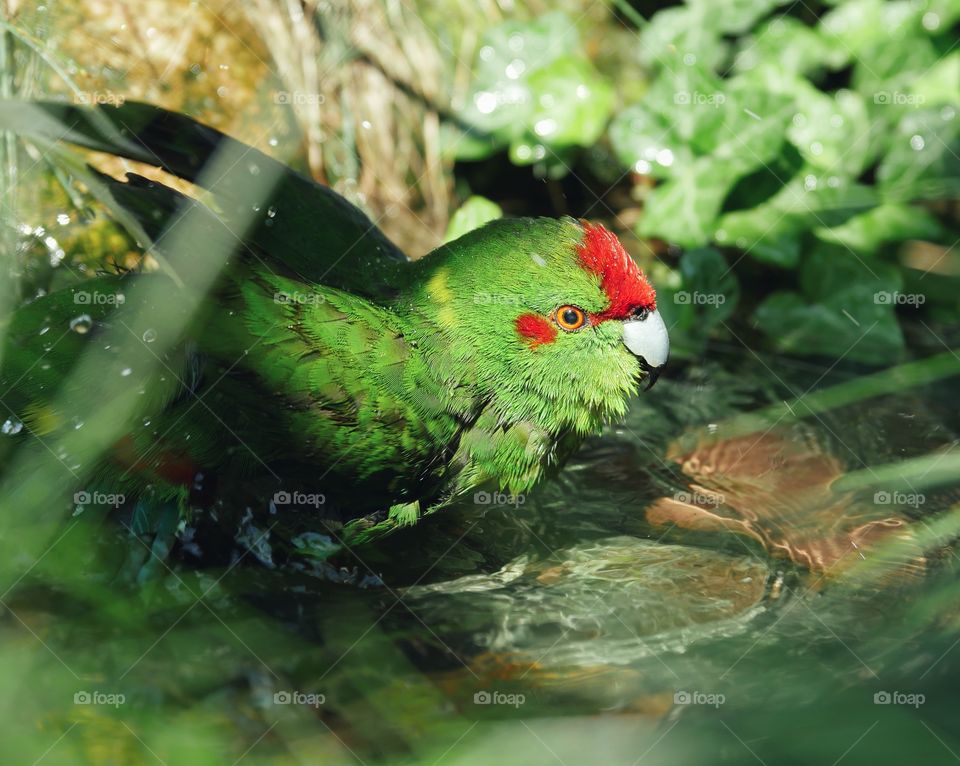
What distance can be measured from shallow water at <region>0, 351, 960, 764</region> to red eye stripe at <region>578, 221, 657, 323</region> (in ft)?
2.17

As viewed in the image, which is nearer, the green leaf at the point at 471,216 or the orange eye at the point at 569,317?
the orange eye at the point at 569,317

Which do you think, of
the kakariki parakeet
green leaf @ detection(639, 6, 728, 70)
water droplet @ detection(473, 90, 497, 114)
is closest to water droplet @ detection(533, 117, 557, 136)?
water droplet @ detection(473, 90, 497, 114)

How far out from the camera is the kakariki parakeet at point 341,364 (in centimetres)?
265

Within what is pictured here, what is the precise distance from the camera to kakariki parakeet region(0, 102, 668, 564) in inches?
104

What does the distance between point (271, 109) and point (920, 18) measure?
2.93 meters

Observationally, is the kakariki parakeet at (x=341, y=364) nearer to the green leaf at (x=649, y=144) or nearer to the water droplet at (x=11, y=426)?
the water droplet at (x=11, y=426)

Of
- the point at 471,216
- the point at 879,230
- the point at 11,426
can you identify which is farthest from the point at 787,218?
the point at 11,426

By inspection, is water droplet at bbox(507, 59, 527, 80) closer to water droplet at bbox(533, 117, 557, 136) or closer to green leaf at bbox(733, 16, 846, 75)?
water droplet at bbox(533, 117, 557, 136)

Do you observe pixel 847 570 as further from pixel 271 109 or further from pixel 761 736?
pixel 271 109

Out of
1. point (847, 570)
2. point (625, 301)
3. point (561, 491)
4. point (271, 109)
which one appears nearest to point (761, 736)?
point (847, 570)

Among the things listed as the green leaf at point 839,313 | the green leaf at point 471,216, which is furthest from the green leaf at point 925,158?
the green leaf at point 471,216

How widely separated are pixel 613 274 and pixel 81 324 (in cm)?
143

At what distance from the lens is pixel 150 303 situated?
2.63 metres

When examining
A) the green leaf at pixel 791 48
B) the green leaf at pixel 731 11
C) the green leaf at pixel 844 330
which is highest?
the green leaf at pixel 731 11
